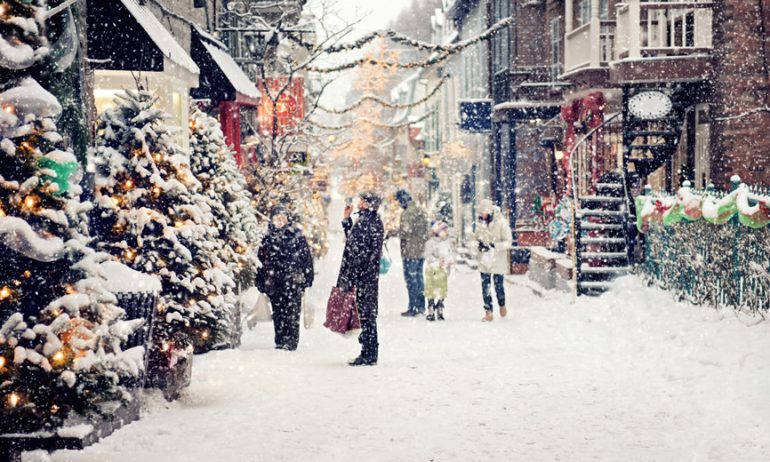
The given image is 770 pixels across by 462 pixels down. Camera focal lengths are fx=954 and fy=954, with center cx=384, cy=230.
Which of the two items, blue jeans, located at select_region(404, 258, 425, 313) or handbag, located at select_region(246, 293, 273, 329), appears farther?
blue jeans, located at select_region(404, 258, 425, 313)

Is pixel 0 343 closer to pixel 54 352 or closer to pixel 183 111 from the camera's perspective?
pixel 54 352

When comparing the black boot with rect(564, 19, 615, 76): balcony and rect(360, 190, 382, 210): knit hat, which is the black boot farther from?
rect(564, 19, 615, 76): balcony

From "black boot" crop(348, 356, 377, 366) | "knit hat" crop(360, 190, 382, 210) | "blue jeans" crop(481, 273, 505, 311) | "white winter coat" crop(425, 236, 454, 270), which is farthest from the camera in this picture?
"white winter coat" crop(425, 236, 454, 270)

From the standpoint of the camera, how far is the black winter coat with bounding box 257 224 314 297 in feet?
40.5

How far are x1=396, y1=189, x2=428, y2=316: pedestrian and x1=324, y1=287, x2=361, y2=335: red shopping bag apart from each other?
18.6ft

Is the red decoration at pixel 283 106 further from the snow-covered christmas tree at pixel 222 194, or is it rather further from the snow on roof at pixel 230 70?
the snow-covered christmas tree at pixel 222 194

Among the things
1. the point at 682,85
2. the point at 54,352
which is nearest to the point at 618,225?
the point at 682,85

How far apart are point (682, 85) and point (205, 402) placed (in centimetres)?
1453

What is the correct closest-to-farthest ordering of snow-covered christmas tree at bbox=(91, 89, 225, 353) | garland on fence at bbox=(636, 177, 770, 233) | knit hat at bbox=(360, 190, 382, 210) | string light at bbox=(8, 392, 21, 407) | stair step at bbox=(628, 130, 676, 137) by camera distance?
string light at bbox=(8, 392, 21, 407) < snow-covered christmas tree at bbox=(91, 89, 225, 353) < garland on fence at bbox=(636, 177, 770, 233) < knit hat at bbox=(360, 190, 382, 210) < stair step at bbox=(628, 130, 676, 137)

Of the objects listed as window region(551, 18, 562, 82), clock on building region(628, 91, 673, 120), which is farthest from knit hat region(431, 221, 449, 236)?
window region(551, 18, 562, 82)

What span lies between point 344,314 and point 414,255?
5.98 metres

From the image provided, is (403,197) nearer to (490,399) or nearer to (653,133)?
(653,133)

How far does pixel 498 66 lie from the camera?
30594 mm

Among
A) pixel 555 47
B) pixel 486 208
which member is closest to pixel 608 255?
pixel 486 208
